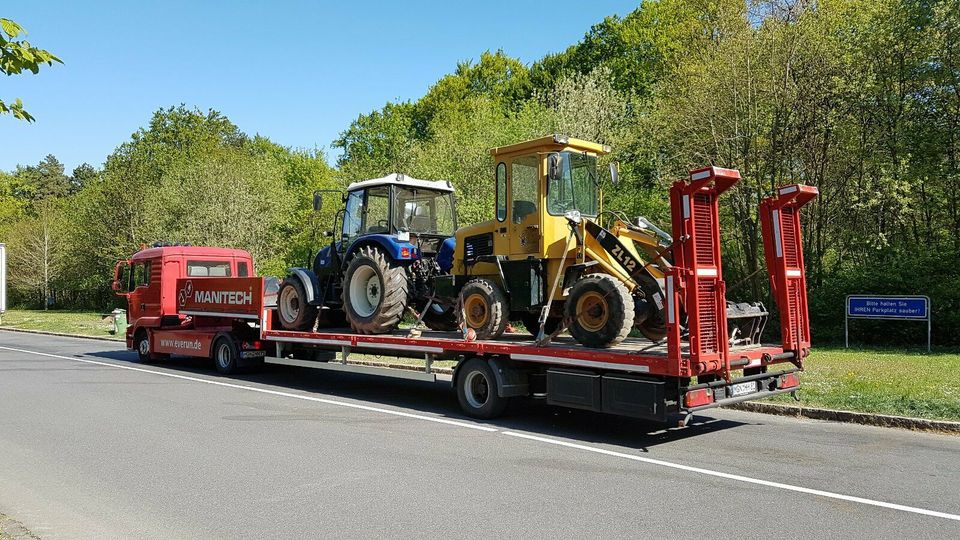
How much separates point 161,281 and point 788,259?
45.6 ft

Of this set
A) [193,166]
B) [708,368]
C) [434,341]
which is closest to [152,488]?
[434,341]

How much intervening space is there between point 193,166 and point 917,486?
42.8m

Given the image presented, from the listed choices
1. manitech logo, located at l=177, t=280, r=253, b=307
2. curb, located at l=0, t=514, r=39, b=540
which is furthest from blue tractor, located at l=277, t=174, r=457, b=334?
curb, located at l=0, t=514, r=39, b=540

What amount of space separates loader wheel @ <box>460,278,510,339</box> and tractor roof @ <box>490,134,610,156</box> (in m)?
1.83

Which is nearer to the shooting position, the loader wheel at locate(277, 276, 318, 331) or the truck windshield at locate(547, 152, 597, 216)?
the truck windshield at locate(547, 152, 597, 216)

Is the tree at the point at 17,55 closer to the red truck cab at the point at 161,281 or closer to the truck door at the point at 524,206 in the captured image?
the truck door at the point at 524,206

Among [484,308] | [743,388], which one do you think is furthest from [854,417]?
[484,308]

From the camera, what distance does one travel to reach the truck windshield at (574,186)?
9.91 metres

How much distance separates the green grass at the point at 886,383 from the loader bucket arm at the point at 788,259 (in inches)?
66.9

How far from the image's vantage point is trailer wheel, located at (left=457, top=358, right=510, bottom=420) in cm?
964

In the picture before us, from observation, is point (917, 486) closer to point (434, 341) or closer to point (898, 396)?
point (898, 396)

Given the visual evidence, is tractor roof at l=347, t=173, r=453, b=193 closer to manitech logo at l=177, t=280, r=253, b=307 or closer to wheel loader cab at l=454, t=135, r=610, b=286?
wheel loader cab at l=454, t=135, r=610, b=286

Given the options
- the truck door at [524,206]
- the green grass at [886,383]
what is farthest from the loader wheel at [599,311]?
the green grass at [886,383]

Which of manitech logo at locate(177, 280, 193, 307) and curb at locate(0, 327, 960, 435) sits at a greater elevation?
manitech logo at locate(177, 280, 193, 307)
